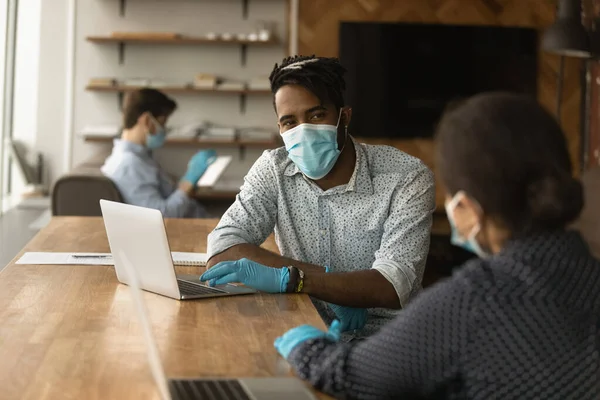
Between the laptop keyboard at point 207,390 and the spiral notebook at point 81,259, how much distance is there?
3.28ft

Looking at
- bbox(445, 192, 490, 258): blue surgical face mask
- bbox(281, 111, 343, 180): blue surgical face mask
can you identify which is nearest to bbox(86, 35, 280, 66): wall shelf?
bbox(281, 111, 343, 180): blue surgical face mask

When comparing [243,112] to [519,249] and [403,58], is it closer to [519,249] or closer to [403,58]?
[403,58]

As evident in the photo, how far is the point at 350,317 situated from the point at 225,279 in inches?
11.6

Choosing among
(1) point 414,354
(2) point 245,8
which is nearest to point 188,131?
(2) point 245,8

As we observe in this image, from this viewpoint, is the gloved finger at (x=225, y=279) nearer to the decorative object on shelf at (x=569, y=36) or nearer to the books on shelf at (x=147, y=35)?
the decorative object on shelf at (x=569, y=36)

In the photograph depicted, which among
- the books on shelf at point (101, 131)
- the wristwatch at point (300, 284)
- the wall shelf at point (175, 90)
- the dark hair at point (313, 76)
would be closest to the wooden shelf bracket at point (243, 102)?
the wall shelf at point (175, 90)

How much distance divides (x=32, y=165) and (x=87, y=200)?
267 cm

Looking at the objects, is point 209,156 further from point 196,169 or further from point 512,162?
point 512,162

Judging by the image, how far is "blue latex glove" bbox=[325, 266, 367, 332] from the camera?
202 cm

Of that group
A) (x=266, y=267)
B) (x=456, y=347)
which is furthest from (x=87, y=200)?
(x=456, y=347)

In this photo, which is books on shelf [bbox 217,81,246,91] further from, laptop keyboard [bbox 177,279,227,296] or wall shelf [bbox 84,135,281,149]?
laptop keyboard [bbox 177,279,227,296]

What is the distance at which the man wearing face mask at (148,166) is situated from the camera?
4.23 m

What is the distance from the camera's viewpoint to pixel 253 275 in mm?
1947

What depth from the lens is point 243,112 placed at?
21.3ft
